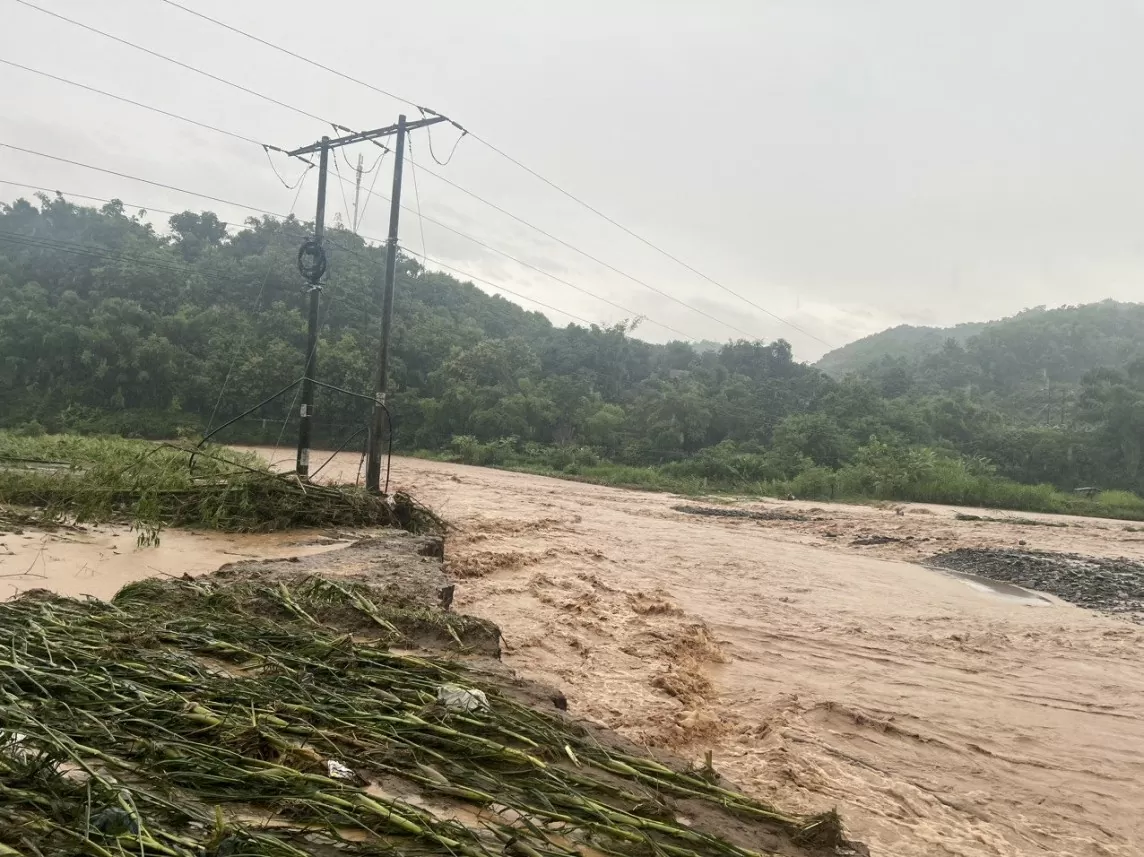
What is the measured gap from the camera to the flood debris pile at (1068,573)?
33.0 ft

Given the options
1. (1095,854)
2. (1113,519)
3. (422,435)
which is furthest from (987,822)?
(422,435)

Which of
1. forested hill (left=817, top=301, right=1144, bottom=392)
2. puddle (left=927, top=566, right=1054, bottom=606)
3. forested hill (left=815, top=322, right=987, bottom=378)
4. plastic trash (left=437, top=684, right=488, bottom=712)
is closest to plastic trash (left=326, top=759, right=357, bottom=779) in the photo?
plastic trash (left=437, top=684, right=488, bottom=712)

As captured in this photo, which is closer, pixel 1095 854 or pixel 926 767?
pixel 1095 854

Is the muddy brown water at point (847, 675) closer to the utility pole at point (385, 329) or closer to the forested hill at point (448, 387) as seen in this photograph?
the utility pole at point (385, 329)

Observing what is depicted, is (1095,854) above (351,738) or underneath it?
underneath

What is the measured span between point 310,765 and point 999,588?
36.1 feet

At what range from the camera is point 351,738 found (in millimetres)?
2867

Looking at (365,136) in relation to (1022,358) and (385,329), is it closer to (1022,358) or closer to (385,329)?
(385,329)

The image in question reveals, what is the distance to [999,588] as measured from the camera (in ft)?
36.3

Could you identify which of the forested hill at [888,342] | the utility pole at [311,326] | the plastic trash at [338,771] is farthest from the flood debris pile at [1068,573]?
the forested hill at [888,342]

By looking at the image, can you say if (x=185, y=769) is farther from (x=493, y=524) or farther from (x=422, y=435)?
(x=422, y=435)

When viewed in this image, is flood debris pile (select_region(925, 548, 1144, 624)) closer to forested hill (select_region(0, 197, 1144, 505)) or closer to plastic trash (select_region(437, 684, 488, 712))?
plastic trash (select_region(437, 684, 488, 712))

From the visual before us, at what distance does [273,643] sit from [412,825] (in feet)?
7.11

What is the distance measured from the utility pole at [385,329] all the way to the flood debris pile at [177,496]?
174 centimetres
